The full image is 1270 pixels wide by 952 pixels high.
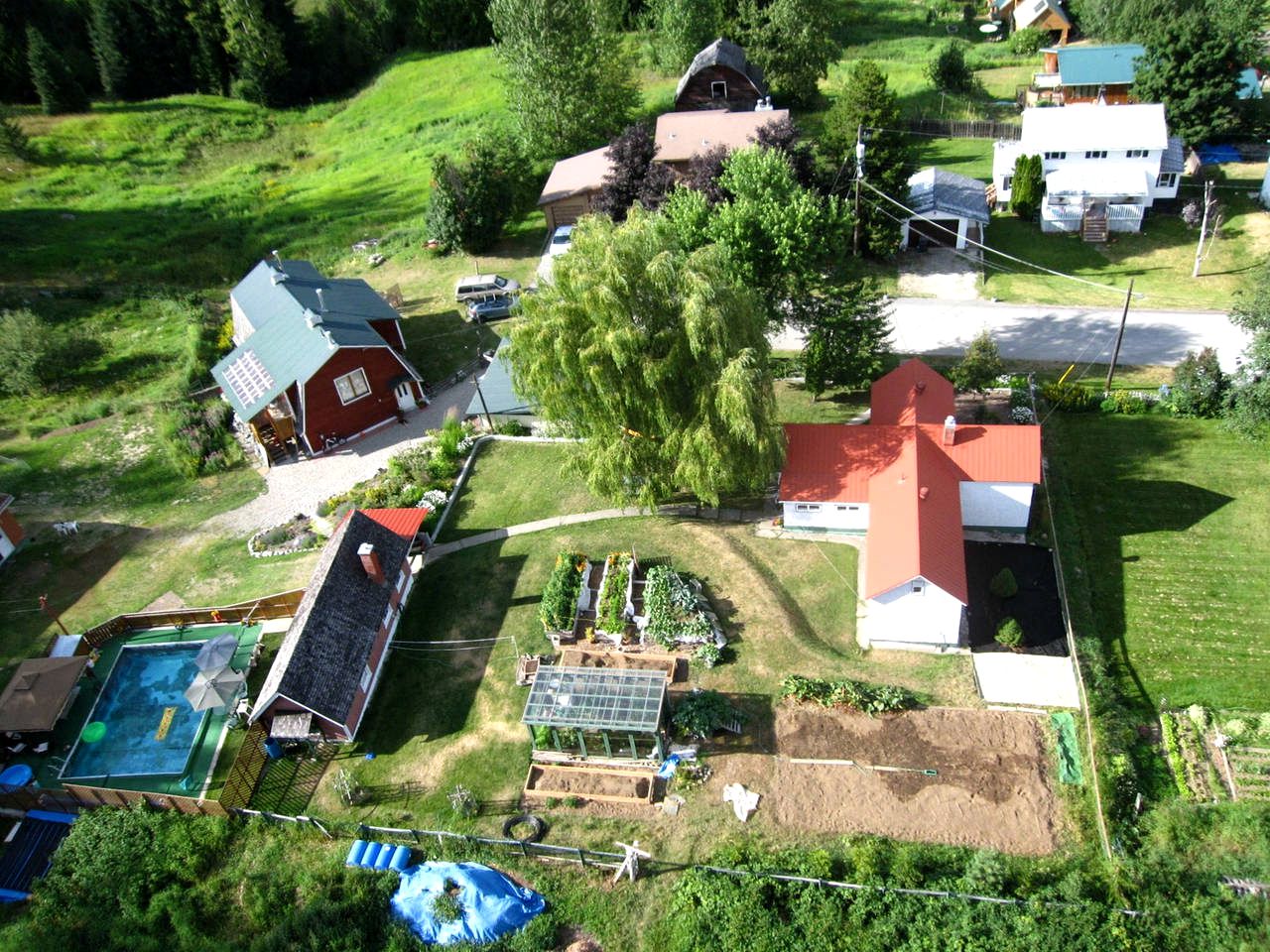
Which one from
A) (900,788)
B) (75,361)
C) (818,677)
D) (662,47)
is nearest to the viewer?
(900,788)

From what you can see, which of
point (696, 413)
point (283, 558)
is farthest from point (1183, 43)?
point (283, 558)

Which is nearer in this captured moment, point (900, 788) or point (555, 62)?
point (900, 788)

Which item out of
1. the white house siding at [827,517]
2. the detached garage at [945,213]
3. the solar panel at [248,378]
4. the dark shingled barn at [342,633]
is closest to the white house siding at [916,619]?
the white house siding at [827,517]

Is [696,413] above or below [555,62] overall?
below

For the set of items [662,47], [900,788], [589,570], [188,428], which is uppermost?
[662,47]

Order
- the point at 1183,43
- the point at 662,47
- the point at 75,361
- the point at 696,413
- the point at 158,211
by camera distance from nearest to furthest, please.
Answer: the point at 696,413 → the point at 75,361 → the point at 1183,43 → the point at 158,211 → the point at 662,47

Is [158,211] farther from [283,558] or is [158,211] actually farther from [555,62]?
[283,558]

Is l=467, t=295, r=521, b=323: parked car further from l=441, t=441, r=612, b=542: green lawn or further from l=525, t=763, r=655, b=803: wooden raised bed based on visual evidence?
l=525, t=763, r=655, b=803: wooden raised bed

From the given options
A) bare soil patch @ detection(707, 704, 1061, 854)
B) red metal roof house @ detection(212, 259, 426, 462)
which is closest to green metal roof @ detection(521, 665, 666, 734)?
→ bare soil patch @ detection(707, 704, 1061, 854)
